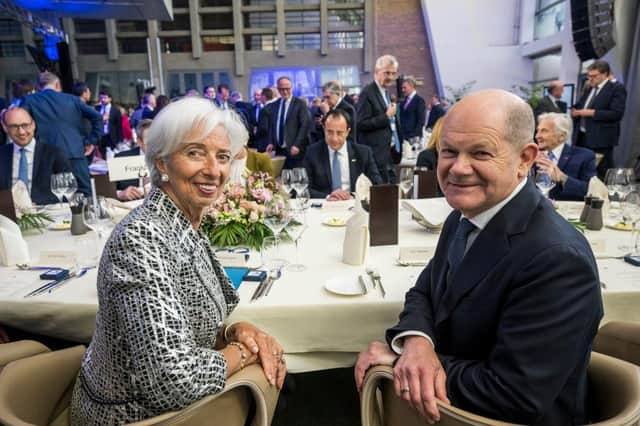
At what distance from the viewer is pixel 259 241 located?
2061 millimetres

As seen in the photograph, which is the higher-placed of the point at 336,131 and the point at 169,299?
the point at 336,131

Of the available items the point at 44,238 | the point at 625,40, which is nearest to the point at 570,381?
the point at 44,238

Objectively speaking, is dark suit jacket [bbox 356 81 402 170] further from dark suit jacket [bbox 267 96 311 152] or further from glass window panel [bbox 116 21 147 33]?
glass window panel [bbox 116 21 147 33]

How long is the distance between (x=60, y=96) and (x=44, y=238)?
3.19 meters

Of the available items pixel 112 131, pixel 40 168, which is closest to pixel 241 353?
pixel 40 168

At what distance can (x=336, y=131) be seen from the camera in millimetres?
3531

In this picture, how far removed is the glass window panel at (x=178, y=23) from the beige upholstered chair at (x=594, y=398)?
19.7 metres

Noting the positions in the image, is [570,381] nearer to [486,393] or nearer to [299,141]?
[486,393]

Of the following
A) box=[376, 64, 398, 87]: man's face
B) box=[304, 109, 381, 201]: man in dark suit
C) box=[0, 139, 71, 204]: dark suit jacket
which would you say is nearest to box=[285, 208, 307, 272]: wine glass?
box=[304, 109, 381, 201]: man in dark suit

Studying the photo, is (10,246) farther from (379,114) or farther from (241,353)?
(379,114)

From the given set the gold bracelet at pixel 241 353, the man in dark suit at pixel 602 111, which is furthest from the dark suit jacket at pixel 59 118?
the man in dark suit at pixel 602 111

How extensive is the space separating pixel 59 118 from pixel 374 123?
3.46 m

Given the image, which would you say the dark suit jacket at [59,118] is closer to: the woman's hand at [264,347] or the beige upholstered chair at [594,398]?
the woman's hand at [264,347]

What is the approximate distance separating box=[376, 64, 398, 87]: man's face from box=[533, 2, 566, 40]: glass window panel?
9.36 meters
